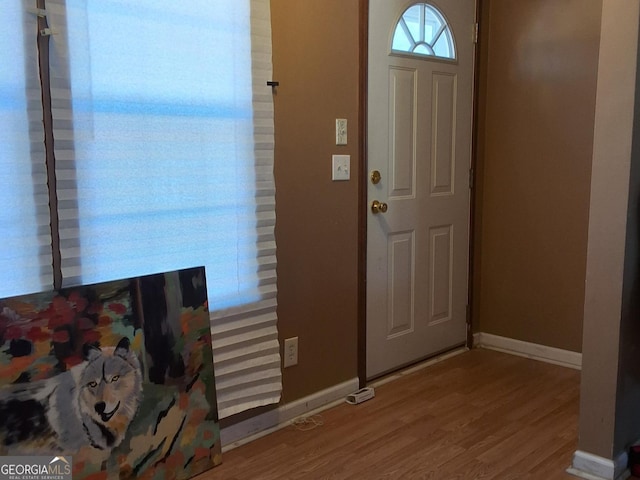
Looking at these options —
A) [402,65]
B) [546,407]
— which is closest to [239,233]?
[402,65]

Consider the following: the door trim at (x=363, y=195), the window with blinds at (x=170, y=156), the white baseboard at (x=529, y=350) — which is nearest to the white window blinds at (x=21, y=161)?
the window with blinds at (x=170, y=156)

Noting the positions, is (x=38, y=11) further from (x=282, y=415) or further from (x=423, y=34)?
(x=423, y=34)

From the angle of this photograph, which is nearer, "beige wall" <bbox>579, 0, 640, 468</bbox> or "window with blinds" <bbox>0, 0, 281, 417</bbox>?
"window with blinds" <bbox>0, 0, 281, 417</bbox>

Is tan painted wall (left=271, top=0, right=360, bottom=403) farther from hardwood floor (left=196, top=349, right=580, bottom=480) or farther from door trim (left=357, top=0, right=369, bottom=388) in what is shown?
hardwood floor (left=196, top=349, right=580, bottom=480)

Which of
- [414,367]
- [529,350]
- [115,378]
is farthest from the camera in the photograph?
[529,350]

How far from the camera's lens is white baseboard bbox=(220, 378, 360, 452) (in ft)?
8.70

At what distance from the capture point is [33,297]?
1957 mm

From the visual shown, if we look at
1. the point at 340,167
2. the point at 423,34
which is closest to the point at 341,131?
the point at 340,167

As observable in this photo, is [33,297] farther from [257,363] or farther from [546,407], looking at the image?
[546,407]

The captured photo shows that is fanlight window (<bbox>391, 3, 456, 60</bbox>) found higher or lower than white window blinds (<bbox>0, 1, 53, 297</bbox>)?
higher

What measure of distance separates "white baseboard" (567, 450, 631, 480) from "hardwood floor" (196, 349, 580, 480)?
70 millimetres

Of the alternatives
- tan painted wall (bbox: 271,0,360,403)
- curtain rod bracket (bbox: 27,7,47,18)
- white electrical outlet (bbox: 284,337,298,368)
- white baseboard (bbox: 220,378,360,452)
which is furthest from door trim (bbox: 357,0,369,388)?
curtain rod bracket (bbox: 27,7,47,18)

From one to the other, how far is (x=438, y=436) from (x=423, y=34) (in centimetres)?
210

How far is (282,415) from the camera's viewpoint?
2852mm
